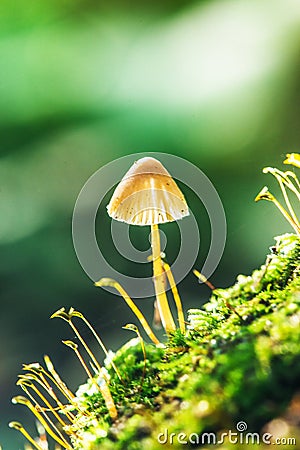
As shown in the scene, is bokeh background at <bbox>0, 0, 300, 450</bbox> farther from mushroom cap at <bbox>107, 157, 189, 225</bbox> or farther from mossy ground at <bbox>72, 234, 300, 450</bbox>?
mossy ground at <bbox>72, 234, 300, 450</bbox>

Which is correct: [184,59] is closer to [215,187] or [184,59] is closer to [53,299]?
[215,187]

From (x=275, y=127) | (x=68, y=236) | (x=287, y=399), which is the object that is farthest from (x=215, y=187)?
(x=287, y=399)

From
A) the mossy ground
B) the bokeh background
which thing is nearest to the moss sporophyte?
the mossy ground

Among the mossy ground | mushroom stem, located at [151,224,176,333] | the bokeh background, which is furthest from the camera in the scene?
the bokeh background

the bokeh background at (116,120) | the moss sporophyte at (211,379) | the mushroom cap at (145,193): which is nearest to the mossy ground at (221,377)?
the moss sporophyte at (211,379)

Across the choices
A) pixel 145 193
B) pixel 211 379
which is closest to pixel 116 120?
pixel 145 193

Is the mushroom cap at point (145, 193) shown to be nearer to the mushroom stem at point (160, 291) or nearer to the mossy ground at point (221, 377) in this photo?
the mushroom stem at point (160, 291)

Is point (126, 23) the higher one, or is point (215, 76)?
point (126, 23)
